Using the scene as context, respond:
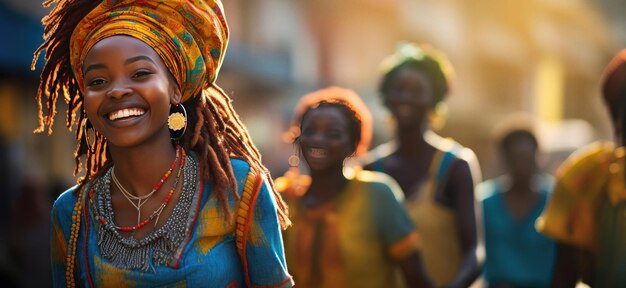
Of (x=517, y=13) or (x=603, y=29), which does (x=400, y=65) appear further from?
(x=517, y=13)

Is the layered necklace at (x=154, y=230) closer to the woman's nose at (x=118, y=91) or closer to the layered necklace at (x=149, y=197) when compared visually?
the layered necklace at (x=149, y=197)

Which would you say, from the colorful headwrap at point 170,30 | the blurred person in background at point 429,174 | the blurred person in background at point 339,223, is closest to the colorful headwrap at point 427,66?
the blurred person in background at point 429,174

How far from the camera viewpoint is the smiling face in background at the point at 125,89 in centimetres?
384

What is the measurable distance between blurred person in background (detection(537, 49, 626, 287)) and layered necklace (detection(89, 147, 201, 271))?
2.14 m

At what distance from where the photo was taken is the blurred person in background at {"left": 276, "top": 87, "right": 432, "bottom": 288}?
591 cm

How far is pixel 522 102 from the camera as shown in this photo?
4225cm

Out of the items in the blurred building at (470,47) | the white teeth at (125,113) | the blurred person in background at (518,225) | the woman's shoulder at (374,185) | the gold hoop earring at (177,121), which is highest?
the blurred building at (470,47)

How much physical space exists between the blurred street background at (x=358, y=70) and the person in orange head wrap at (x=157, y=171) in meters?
5.46

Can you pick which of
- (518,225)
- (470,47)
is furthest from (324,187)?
(470,47)

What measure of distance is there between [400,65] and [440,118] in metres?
0.53

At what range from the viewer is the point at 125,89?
150 inches

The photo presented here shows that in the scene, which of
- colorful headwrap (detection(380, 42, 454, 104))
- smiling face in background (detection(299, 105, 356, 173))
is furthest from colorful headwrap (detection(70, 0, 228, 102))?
colorful headwrap (detection(380, 42, 454, 104))

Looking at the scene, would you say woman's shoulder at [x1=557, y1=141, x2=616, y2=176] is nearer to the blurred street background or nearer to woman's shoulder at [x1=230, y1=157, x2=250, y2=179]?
woman's shoulder at [x1=230, y1=157, x2=250, y2=179]

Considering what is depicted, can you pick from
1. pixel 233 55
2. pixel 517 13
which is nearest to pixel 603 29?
pixel 517 13
